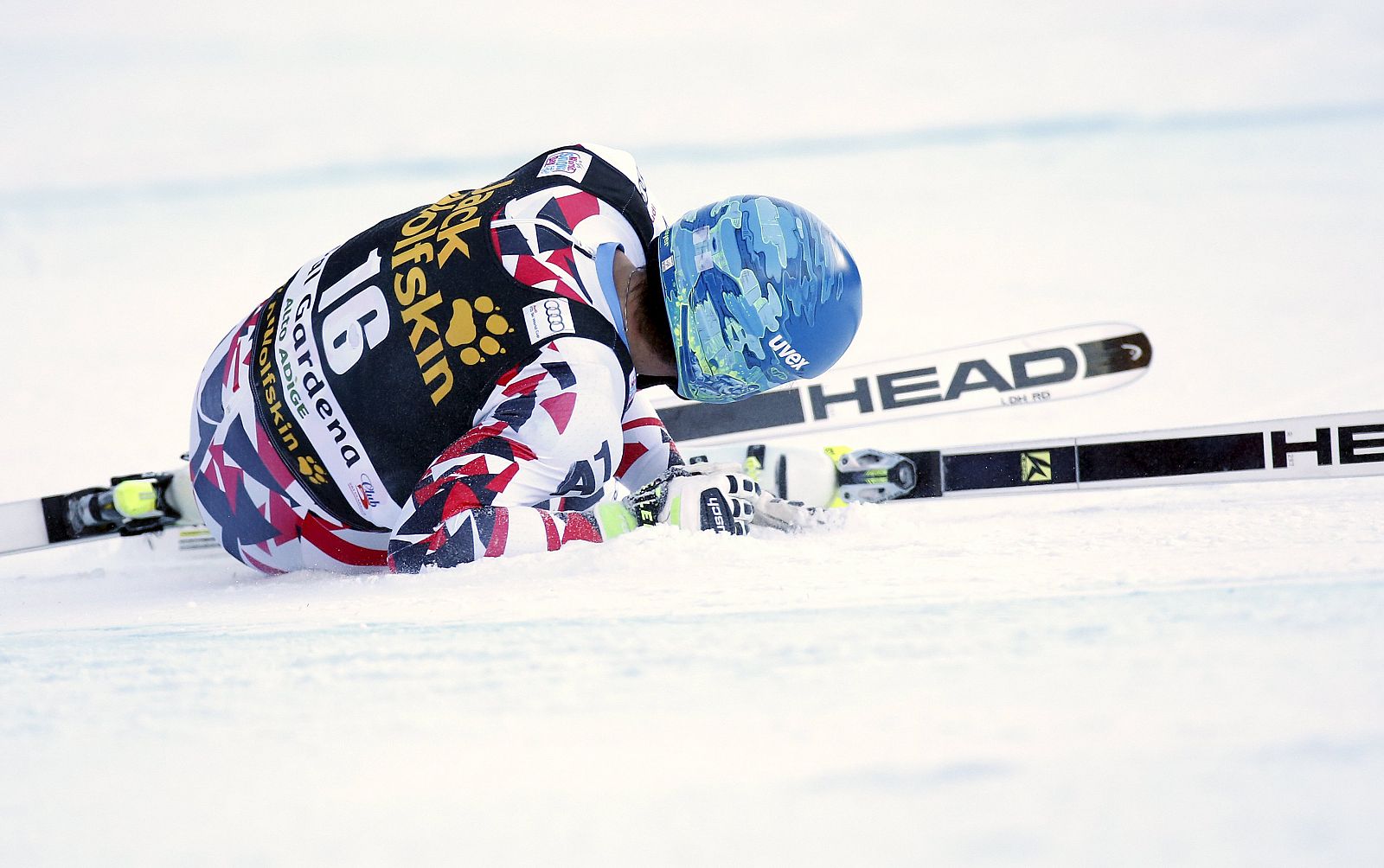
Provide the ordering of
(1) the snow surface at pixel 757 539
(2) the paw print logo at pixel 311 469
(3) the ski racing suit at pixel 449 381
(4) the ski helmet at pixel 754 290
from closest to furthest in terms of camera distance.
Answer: (1) the snow surface at pixel 757 539, (3) the ski racing suit at pixel 449 381, (4) the ski helmet at pixel 754 290, (2) the paw print logo at pixel 311 469

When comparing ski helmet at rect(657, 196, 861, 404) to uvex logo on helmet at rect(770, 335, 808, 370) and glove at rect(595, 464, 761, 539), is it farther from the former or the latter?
glove at rect(595, 464, 761, 539)

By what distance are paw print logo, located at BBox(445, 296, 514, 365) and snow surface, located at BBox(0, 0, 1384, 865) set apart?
0.95 ft

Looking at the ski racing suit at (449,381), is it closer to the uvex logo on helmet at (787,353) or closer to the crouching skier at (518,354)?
the crouching skier at (518,354)

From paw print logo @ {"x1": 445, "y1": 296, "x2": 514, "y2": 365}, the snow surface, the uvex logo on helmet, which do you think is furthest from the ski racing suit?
the uvex logo on helmet

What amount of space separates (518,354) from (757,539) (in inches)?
16.9

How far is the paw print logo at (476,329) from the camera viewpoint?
1500 mm

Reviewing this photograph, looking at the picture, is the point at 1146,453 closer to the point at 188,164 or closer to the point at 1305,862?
the point at 1305,862

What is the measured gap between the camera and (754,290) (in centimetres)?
158

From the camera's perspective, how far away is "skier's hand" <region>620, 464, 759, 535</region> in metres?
1.60

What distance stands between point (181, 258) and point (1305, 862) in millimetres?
4131

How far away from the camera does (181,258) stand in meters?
3.98

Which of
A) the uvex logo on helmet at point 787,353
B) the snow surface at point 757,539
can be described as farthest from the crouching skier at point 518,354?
the snow surface at point 757,539

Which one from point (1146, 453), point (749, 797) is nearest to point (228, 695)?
point (749, 797)

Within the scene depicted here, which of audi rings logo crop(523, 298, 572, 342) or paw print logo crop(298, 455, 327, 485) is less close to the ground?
audi rings logo crop(523, 298, 572, 342)
